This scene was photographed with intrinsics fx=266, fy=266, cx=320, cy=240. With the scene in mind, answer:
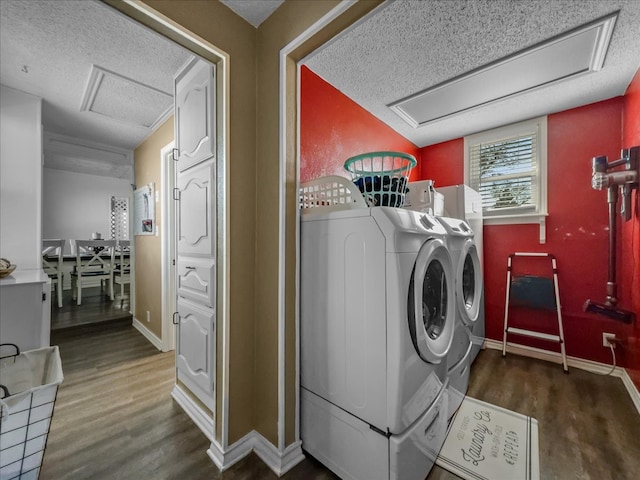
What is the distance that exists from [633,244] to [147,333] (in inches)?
173

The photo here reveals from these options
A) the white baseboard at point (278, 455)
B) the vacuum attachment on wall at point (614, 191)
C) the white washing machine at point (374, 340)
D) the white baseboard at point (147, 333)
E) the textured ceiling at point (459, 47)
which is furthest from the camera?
the white baseboard at point (147, 333)

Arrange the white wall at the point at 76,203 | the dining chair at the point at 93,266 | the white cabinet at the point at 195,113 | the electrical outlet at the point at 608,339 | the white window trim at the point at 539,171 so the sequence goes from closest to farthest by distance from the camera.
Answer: the white cabinet at the point at 195,113 < the electrical outlet at the point at 608,339 < the white window trim at the point at 539,171 < the dining chair at the point at 93,266 < the white wall at the point at 76,203

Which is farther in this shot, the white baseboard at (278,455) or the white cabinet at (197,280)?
the white cabinet at (197,280)

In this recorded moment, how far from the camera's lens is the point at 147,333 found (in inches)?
117

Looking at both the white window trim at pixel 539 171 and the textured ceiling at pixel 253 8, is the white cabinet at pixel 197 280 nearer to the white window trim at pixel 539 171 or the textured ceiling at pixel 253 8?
the textured ceiling at pixel 253 8

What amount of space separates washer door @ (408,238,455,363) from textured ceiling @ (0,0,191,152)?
1.60m

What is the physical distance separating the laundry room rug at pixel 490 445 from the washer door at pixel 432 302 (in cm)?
62

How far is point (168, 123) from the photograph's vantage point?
263 cm

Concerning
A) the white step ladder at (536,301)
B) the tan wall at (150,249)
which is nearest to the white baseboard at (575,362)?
the white step ladder at (536,301)

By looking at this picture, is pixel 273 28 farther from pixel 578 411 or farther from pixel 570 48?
pixel 578 411

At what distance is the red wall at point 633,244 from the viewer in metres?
1.80

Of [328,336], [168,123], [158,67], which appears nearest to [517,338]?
[328,336]

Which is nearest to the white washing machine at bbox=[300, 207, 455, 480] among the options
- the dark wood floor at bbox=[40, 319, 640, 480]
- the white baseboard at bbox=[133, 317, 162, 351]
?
the dark wood floor at bbox=[40, 319, 640, 480]

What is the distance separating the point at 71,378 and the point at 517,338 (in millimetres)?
3993
